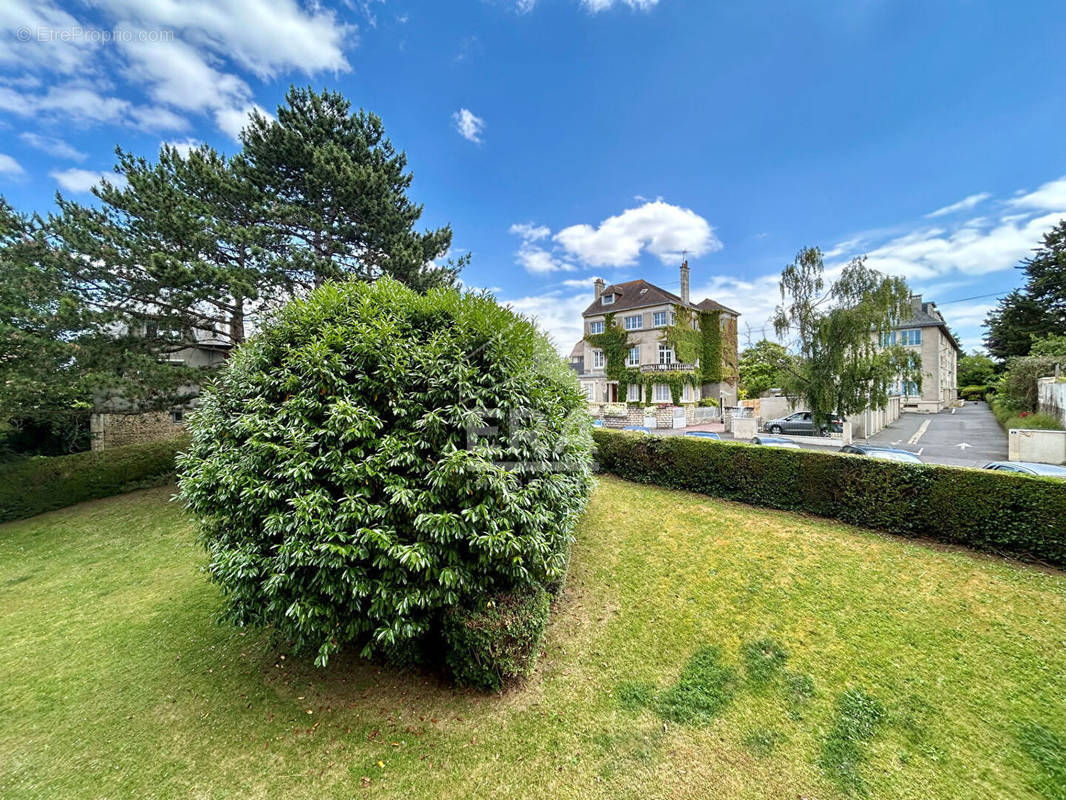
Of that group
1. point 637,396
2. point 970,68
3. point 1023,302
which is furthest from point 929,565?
point 1023,302

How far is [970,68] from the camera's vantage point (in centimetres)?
898

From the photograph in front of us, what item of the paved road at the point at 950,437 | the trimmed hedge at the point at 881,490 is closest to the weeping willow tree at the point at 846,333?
the paved road at the point at 950,437

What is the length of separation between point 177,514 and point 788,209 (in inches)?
875

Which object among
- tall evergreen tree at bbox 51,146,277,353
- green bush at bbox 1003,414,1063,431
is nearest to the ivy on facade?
green bush at bbox 1003,414,1063,431

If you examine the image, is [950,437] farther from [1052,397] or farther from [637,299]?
[637,299]

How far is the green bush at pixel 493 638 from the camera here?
3.56 meters

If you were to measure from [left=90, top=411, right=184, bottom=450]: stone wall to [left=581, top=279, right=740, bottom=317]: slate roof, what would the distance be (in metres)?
26.9

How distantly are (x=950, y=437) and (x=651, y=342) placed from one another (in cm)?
1674

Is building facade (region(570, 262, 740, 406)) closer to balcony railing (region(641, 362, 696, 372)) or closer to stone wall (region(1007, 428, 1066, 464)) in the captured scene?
balcony railing (region(641, 362, 696, 372))

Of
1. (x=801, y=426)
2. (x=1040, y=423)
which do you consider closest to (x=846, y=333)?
(x=801, y=426)

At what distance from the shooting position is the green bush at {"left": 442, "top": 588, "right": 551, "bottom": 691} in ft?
11.7

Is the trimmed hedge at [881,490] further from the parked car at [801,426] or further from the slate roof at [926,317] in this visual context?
the slate roof at [926,317]

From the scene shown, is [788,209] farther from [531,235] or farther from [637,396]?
[637,396]

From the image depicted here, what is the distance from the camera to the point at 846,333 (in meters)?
15.3
